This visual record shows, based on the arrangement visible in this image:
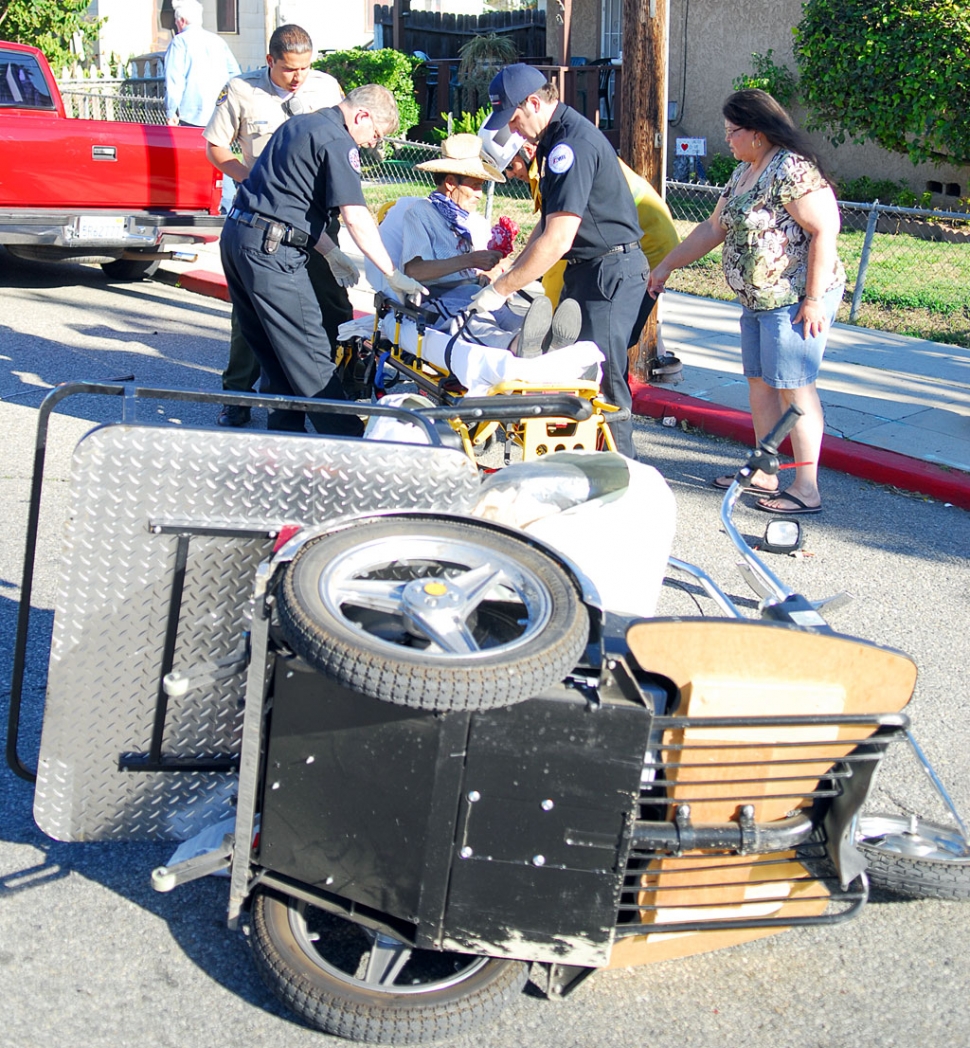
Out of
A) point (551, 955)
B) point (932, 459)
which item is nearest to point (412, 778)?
point (551, 955)

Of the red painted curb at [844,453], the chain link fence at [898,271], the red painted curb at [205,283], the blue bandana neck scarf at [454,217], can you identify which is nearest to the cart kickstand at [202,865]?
the blue bandana neck scarf at [454,217]

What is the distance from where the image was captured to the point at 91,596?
8.29 feet

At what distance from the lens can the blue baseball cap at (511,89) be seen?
196 inches

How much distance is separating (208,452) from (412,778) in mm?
863

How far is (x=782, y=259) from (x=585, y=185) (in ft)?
3.40

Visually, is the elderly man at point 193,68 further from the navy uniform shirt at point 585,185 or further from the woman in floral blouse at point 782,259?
the woman in floral blouse at point 782,259

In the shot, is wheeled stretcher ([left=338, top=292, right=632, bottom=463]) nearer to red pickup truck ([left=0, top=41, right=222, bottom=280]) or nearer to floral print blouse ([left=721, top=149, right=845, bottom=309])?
floral print blouse ([left=721, top=149, right=845, bottom=309])

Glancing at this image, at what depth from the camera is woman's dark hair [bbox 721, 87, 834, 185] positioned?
5.14 m

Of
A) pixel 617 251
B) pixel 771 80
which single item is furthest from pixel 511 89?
pixel 771 80

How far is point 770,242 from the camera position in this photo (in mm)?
5293

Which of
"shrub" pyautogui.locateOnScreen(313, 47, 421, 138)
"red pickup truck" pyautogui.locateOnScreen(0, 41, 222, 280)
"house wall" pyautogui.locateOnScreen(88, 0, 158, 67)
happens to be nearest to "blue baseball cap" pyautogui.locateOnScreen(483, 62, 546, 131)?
"red pickup truck" pyautogui.locateOnScreen(0, 41, 222, 280)

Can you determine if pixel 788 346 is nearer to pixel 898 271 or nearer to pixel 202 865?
pixel 202 865

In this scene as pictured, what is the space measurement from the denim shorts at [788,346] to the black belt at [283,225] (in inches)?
85.9

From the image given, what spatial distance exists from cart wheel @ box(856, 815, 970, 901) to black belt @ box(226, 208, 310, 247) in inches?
143
